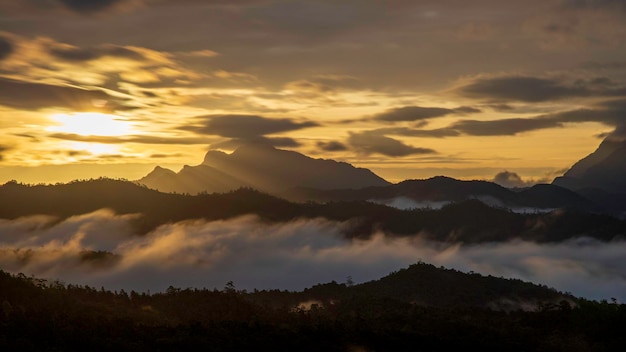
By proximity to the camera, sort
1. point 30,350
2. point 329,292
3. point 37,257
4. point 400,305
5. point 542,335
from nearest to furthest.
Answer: point 30,350 < point 542,335 < point 400,305 < point 329,292 < point 37,257

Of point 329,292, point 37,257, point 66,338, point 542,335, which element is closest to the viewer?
point 66,338

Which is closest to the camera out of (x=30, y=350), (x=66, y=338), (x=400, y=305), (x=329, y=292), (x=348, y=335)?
(x=30, y=350)

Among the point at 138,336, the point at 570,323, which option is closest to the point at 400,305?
the point at 570,323

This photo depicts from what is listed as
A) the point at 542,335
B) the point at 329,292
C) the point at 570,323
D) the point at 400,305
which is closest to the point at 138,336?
the point at 542,335

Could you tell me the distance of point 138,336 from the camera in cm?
3488

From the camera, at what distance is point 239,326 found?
37.2 meters

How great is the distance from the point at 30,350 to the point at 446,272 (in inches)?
2923

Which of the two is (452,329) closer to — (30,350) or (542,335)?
(542,335)

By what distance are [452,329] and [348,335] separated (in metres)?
7.55

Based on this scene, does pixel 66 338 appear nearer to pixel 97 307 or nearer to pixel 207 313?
pixel 97 307

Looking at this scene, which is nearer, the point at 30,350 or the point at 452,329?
the point at 30,350

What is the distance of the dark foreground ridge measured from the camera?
111ft

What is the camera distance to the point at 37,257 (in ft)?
645

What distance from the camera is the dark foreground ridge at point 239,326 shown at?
1332 inches
